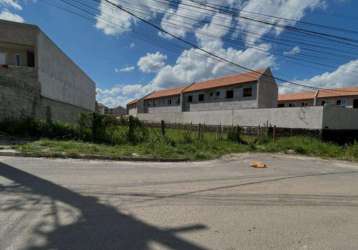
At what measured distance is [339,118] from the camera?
16953 millimetres

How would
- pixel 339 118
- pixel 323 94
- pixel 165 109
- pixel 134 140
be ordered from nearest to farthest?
pixel 134 140, pixel 339 118, pixel 323 94, pixel 165 109

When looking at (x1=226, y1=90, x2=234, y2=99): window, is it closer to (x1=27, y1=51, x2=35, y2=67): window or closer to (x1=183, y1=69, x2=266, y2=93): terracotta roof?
(x1=183, y1=69, x2=266, y2=93): terracotta roof

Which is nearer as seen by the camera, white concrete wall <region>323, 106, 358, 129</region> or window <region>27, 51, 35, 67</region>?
white concrete wall <region>323, 106, 358, 129</region>

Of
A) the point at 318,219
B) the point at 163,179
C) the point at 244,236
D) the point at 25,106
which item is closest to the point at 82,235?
the point at 244,236

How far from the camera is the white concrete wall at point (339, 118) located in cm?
1644

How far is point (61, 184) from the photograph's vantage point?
5414 millimetres

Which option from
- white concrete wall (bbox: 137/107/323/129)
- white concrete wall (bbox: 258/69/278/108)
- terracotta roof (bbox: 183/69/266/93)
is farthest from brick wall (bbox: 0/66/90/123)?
terracotta roof (bbox: 183/69/266/93)

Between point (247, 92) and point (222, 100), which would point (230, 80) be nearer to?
point (222, 100)

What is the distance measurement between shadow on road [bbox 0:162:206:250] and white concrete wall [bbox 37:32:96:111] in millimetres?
16304

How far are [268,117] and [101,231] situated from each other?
2043 cm

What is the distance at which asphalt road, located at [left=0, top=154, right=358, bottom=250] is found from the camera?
312cm

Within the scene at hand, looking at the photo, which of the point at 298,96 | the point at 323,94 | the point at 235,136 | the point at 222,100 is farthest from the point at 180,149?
the point at 298,96

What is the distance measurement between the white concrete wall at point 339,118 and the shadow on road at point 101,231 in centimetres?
1670

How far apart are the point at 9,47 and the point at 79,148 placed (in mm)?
14525
